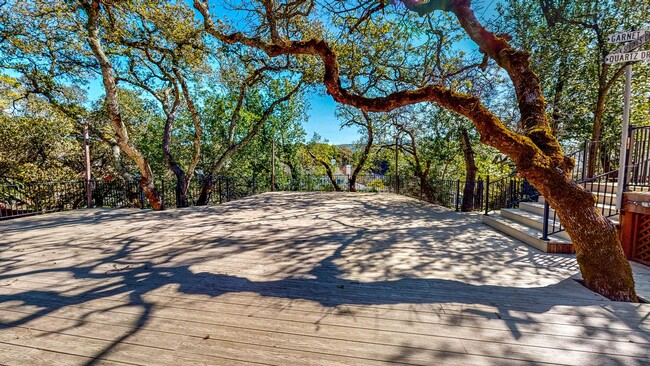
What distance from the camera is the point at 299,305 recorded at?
2.06 metres

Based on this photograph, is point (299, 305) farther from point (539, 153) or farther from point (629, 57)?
point (629, 57)

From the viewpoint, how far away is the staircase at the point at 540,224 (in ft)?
11.5

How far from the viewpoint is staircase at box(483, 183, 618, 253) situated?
350 centimetres

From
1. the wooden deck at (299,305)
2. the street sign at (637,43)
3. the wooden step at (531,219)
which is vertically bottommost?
the wooden deck at (299,305)

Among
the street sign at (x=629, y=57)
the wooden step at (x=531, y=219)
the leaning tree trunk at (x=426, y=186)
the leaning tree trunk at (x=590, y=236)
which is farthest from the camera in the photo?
the leaning tree trunk at (x=426, y=186)

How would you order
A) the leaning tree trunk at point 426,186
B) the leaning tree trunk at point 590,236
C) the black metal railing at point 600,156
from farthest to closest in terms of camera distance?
the leaning tree trunk at point 426,186 → the black metal railing at point 600,156 → the leaning tree trunk at point 590,236

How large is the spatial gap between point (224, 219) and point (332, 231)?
2577 mm

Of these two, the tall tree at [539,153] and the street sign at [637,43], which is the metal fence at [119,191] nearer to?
the tall tree at [539,153]

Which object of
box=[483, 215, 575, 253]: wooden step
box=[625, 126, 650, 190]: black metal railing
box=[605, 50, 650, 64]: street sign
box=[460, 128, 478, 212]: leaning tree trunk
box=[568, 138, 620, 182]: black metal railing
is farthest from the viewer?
box=[460, 128, 478, 212]: leaning tree trunk

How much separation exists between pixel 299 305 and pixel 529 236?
3.92 m

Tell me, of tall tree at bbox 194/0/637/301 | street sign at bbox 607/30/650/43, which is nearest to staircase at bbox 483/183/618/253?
tall tree at bbox 194/0/637/301

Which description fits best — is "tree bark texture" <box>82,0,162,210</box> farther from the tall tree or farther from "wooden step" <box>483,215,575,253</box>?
"wooden step" <box>483,215,575,253</box>

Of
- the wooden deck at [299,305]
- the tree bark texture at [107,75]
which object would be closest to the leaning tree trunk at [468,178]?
the wooden deck at [299,305]

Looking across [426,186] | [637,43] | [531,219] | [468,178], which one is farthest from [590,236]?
[426,186]
